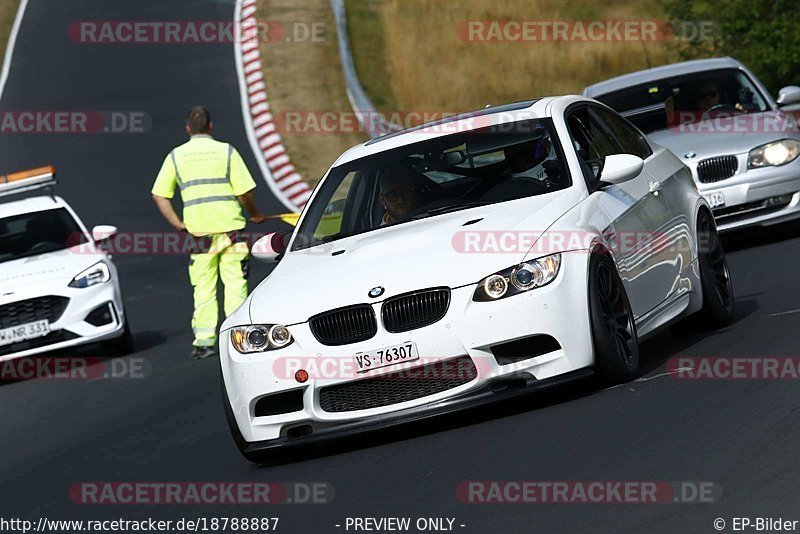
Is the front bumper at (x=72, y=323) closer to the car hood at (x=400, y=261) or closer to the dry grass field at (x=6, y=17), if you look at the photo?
the car hood at (x=400, y=261)

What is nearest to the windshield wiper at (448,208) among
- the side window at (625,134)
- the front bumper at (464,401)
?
the front bumper at (464,401)

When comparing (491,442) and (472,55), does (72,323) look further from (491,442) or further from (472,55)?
(472,55)

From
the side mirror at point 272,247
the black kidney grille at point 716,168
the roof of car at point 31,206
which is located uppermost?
the side mirror at point 272,247

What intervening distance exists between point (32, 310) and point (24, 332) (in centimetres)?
22

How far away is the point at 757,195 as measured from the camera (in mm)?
14211

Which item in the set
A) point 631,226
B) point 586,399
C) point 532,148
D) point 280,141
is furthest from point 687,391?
point 280,141

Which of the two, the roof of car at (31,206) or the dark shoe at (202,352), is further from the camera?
the roof of car at (31,206)

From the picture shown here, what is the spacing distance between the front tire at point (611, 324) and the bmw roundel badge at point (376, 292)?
3.34 ft

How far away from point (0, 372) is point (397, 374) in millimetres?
8133

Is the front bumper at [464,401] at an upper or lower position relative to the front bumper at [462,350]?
lower

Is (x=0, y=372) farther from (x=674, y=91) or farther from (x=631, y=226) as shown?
(x=631, y=226)

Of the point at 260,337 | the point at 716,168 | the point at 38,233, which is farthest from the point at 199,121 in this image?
the point at 260,337

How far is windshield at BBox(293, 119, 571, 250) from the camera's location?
891cm

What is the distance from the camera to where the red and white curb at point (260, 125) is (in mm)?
26175
